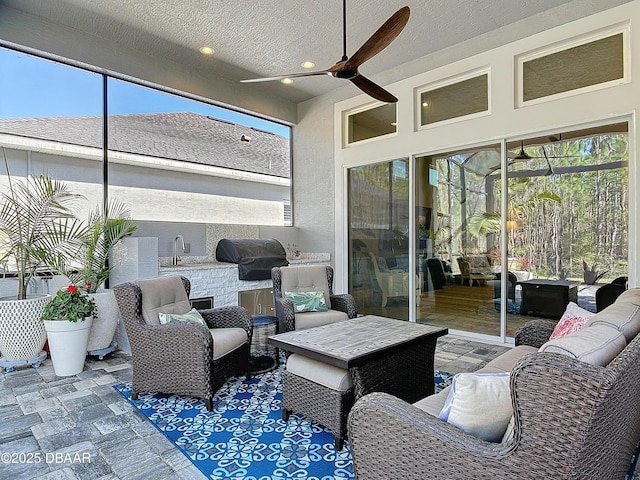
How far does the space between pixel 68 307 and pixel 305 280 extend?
7.64 feet

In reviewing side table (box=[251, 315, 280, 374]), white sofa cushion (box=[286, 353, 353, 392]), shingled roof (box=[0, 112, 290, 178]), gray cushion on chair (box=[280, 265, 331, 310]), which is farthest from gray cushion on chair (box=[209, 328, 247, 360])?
shingled roof (box=[0, 112, 290, 178])

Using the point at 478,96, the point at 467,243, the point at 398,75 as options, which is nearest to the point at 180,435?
the point at 467,243

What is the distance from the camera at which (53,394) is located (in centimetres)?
307

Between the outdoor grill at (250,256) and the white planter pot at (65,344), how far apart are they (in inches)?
79.0

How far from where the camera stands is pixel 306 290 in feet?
14.2

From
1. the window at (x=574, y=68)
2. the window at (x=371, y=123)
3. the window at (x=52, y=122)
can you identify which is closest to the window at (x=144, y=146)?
the window at (x=52, y=122)

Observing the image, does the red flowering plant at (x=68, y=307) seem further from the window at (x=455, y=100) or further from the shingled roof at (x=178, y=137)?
the window at (x=455, y=100)

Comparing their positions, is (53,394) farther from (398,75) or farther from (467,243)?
(398,75)

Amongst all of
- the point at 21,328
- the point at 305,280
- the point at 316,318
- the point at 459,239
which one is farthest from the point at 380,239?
the point at 21,328

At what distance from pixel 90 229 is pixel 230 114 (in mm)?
2994

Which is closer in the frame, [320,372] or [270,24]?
[320,372]

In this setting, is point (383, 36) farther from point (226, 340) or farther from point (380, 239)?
point (380, 239)

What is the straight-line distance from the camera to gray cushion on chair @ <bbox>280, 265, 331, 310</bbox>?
4297 millimetres

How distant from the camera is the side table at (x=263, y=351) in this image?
12.0 ft
